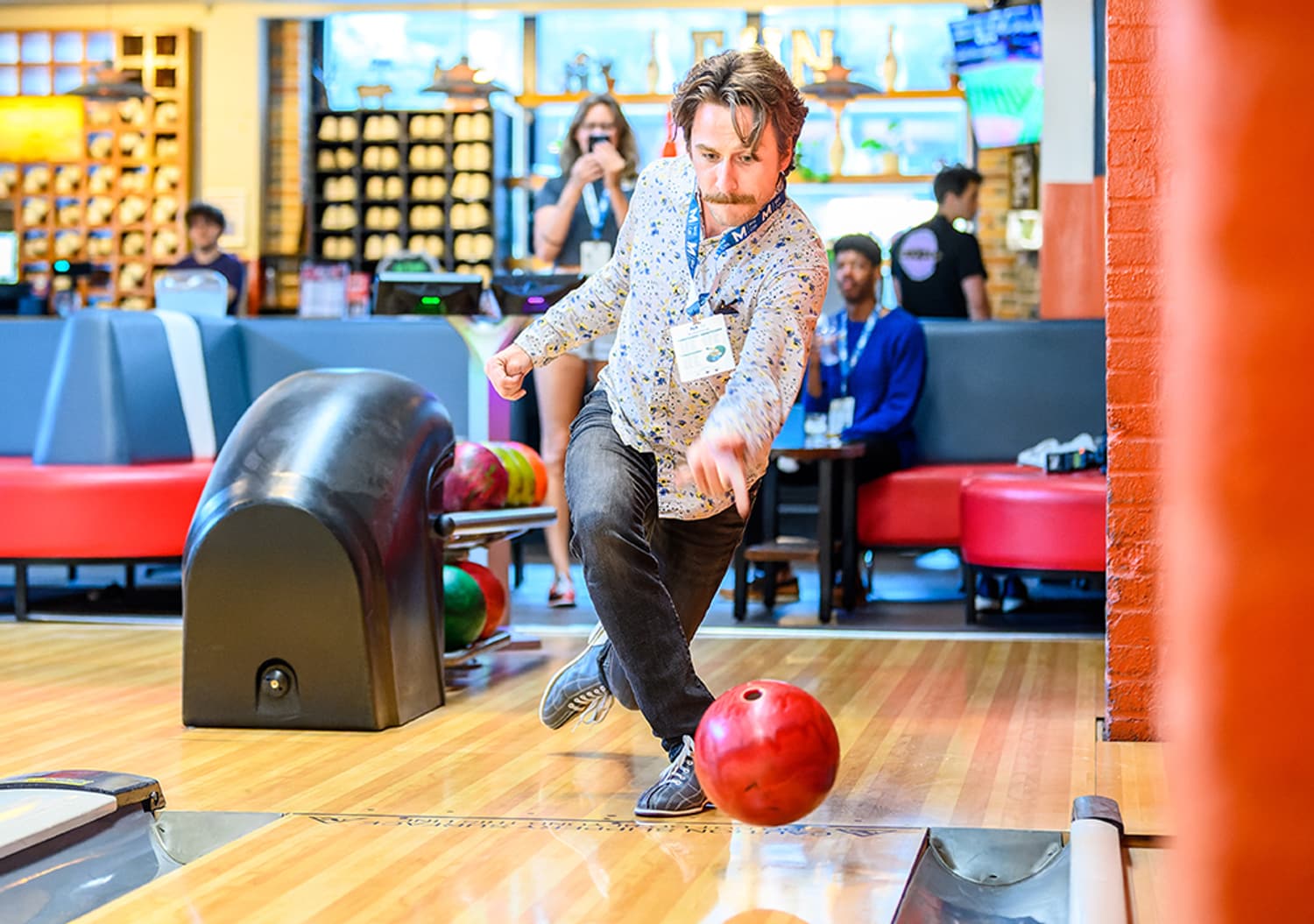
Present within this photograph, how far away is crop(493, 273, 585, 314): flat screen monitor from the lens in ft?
19.0

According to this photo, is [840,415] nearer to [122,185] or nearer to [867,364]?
[867,364]

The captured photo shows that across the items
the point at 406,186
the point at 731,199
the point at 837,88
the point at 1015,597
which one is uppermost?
the point at 837,88

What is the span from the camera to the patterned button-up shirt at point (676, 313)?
8.32ft

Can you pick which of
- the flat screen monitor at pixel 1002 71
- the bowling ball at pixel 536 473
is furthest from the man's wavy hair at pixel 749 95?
the flat screen monitor at pixel 1002 71

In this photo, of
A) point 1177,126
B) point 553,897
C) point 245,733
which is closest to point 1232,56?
point 1177,126

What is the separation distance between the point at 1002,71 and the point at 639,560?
7.71 meters

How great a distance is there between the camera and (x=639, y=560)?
8.52 feet

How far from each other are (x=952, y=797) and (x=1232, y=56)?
234 cm

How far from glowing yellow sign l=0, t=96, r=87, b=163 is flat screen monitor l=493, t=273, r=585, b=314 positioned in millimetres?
8047

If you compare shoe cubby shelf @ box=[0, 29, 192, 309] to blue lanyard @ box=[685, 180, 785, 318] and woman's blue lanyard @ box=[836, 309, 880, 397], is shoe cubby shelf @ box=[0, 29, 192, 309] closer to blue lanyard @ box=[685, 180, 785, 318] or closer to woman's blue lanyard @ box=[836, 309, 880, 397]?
woman's blue lanyard @ box=[836, 309, 880, 397]

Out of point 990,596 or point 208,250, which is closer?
point 990,596

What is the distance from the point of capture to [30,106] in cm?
1255

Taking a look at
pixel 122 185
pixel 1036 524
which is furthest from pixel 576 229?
pixel 122 185

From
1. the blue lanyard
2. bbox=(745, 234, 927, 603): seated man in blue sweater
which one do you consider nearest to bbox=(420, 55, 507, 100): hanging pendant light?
bbox=(745, 234, 927, 603): seated man in blue sweater
